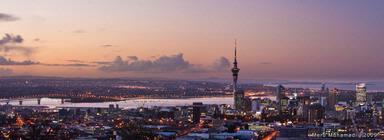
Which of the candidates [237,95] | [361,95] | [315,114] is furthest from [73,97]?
[315,114]

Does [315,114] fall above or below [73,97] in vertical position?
below

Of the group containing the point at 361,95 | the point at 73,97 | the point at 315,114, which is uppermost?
the point at 361,95

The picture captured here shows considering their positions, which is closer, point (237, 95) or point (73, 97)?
point (237, 95)

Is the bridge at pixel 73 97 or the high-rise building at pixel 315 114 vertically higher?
the bridge at pixel 73 97

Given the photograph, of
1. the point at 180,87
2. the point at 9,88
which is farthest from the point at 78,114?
the point at 180,87

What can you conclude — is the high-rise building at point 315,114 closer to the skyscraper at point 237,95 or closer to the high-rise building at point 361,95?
the skyscraper at point 237,95

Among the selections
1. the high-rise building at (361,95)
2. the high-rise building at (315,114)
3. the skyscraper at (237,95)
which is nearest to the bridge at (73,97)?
the skyscraper at (237,95)

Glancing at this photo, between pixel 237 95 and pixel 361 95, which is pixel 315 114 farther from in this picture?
pixel 361 95

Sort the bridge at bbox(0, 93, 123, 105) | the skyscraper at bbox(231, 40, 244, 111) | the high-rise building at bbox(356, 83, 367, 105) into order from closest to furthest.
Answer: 1. the skyscraper at bbox(231, 40, 244, 111)
2. the high-rise building at bbox(356, 83, 367, 105)
3. the bridge at bbox(0, 93, 123, 105)

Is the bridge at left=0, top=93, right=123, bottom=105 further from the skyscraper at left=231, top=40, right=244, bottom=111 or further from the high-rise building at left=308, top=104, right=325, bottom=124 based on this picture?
the high-rise building at left=308, top=104, right=325, bottom=124

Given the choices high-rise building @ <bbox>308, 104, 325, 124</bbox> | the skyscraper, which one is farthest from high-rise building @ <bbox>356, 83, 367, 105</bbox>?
high-rise building @ <bbox>308, 104, 325, 124</bbox>

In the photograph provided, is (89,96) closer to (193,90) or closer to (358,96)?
(193,90)
